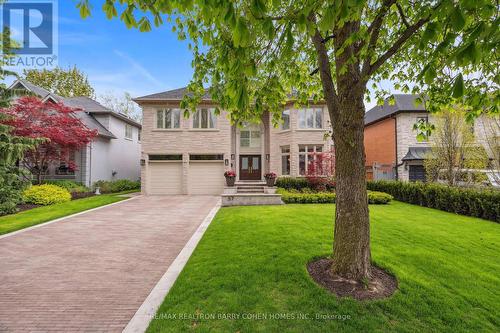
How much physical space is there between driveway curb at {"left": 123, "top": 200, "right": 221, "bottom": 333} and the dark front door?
1219 centimetres

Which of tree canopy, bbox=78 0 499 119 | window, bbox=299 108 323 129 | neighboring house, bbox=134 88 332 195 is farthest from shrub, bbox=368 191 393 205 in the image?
tree canopy, bbox=78 0 499 119

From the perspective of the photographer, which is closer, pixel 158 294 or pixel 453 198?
pixel 158 294

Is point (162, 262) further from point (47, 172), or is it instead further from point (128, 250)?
point (47, 172)

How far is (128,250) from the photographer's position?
232 inches

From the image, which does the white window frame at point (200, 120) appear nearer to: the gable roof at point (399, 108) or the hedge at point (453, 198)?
the gable roof at point (399, 108)

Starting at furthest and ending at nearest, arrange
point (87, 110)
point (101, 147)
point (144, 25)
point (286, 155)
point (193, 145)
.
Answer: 1. point (87, 110)
2. point (101, 147)
3. point (286, 155)
4. point (193, 145)
5. point (144, 25)

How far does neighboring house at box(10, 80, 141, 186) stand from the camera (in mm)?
16484

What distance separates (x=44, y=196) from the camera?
12430 mm

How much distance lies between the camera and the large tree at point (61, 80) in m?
27.3

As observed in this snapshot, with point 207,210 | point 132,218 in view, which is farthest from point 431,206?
point 132,218

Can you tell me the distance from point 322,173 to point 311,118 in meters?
4.35

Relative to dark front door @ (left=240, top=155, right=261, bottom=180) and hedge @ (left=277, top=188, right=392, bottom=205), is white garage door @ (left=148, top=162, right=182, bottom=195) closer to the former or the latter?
dark front door @ (left=240, top=155, right=261, bottom=180)

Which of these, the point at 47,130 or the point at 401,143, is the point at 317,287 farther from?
the point at 401,143

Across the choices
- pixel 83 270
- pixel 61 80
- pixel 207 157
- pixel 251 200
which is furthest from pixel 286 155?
pixel 61 80
